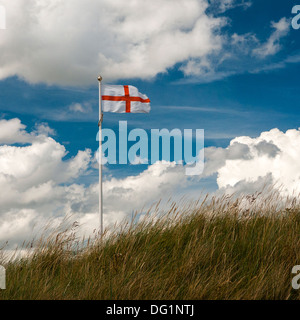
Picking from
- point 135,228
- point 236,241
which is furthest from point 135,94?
point 236,241

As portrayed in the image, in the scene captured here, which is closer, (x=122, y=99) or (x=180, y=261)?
(x=180, y=261)

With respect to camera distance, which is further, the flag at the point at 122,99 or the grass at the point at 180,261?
the flag at the point at 122,99

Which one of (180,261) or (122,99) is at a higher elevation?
(122,99)

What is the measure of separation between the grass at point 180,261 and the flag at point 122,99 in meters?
7.06

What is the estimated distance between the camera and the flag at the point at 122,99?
48.4ft

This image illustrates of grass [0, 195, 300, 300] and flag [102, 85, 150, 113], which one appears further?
flag [102, 85, 150, 113]

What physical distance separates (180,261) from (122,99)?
916cm

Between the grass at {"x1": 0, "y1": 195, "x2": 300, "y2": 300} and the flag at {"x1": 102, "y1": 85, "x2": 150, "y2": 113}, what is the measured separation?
7064mm

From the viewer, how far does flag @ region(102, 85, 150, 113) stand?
14.8 m

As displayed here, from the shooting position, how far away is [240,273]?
670cm

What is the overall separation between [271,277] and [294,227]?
229cm

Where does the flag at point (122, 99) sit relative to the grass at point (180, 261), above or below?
above

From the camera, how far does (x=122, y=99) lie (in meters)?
14.9
